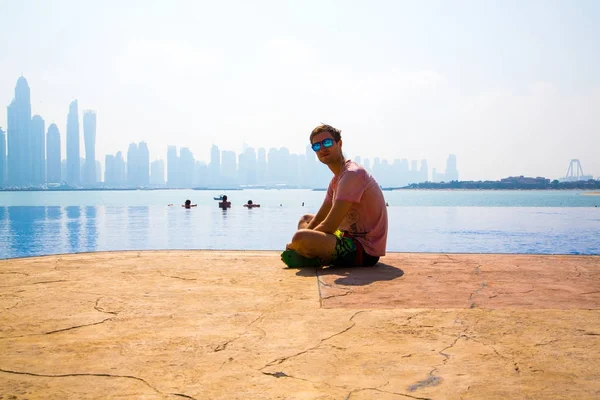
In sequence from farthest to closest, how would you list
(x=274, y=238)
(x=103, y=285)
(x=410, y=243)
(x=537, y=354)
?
(x=274, y=238) < (x=410, y=243) < (x=103, y=285) < (x=537, y=354)

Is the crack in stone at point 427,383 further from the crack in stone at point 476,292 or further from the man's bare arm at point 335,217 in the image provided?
the man's bare arm at point 335,217

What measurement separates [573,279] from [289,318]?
2.73 meters

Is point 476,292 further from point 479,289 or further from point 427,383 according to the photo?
point 427,383

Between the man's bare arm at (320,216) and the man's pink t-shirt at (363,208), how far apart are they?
9.3 inches

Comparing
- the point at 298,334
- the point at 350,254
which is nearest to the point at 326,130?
the point at 350,254

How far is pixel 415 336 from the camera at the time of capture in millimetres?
2537

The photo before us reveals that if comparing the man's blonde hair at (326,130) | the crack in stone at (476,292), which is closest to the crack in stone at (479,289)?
the crack in stone at (476,292)

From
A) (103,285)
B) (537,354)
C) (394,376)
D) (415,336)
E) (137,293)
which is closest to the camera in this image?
(394,376)

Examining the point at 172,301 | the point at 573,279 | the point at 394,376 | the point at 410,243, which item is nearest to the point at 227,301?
the point at 172,301

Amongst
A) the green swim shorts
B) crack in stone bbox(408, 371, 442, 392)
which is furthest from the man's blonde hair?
crack in stone bbox(408, 371, 442, 392)

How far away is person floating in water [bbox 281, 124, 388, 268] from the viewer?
494 centimetres

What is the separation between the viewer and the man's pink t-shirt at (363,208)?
5016mm

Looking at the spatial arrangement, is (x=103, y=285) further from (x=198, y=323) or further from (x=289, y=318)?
(x=289, y=318)

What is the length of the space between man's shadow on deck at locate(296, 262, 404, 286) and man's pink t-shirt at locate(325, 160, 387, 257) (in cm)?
24
